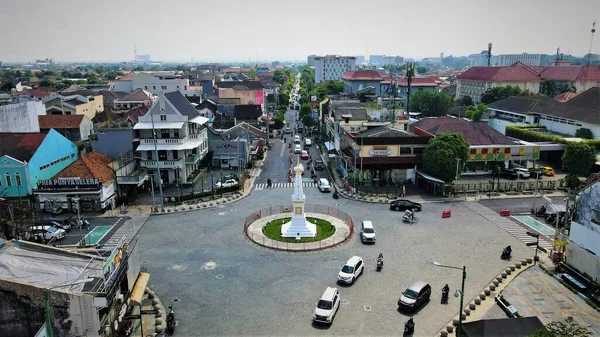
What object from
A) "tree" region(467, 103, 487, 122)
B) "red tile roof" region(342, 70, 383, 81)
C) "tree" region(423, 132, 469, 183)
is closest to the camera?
"tree" region(423, 132, 469, 183)

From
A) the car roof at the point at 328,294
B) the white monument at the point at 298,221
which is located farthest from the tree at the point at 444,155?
the car roof at the point at 328,294

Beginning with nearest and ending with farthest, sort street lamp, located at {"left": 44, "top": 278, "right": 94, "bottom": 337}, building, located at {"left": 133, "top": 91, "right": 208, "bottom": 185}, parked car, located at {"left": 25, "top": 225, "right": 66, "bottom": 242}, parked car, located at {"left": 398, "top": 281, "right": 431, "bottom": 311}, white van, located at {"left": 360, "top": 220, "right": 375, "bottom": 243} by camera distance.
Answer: street lamp, located at {"left": 44, "top": 278, "right": 94, "bottom": 337} → parked car, located at {"left": 398, "top": 281, "right": 431, "bottom": 311} → white van, located at {"left": 360, "top": 220, "right": 375, "bottom": 243} → parked car, located at {"left": 25, "top": 225, "right": 66, "bottom": 242} → building, located at {"left": 133, "top": 91, "right": 208, "bottom": 185}

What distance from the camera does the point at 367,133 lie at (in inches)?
2147

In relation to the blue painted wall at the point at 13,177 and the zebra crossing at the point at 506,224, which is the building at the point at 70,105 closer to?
the blue painted wall at the point at 13,177

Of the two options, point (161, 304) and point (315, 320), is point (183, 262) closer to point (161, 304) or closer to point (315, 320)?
point (161, 304)

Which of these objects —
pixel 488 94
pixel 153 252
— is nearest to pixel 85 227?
pixel 153 252

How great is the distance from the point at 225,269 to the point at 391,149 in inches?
1149

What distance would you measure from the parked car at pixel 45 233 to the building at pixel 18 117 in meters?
26.5

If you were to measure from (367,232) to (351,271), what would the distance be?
7.79 m

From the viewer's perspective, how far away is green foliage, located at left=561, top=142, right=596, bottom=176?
170 feet

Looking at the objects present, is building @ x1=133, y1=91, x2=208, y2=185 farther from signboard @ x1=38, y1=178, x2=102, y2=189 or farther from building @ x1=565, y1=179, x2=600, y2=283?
building @ x1=565, y1=179, x2=600, y2=283

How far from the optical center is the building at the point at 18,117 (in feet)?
179

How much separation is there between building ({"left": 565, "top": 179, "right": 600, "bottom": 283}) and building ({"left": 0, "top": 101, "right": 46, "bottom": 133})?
208ft

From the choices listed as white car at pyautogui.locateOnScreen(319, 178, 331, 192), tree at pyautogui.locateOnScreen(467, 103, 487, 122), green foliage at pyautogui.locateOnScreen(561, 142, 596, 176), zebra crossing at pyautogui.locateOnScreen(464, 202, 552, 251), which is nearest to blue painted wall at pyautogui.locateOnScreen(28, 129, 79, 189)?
white car at pyautogui.locateOnScreen(319, 178, 331, 192)
